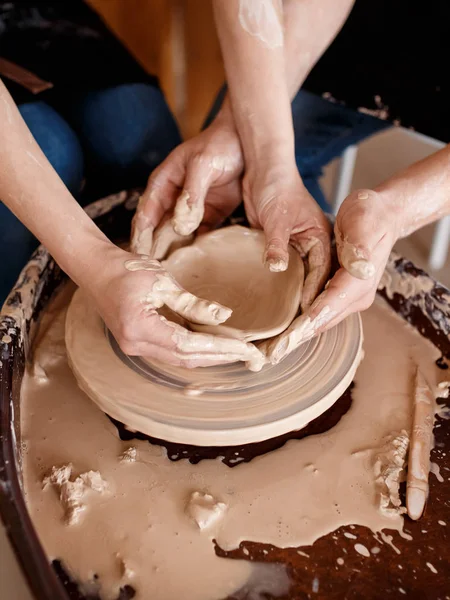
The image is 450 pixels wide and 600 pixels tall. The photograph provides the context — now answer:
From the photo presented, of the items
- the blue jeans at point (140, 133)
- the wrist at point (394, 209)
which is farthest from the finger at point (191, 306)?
the blue jeans at point (140, 133)

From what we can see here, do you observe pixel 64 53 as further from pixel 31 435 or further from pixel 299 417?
pixel 299 417

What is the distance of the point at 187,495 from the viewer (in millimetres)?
872

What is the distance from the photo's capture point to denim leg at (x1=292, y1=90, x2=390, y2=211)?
1732 mm

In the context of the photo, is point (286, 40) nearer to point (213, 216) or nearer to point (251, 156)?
point (251, 156)

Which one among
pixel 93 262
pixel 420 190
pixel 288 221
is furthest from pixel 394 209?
pixel 93 262

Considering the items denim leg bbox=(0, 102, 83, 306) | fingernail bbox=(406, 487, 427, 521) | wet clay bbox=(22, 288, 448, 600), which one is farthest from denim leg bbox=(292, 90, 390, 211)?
fingernail bbox=(406, 487, 427, 521)

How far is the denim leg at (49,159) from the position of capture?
137 centimetres

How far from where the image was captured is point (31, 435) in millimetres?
956

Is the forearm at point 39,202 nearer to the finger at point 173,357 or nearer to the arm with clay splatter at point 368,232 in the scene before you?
the finger at point 173,357

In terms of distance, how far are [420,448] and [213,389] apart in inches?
13.7

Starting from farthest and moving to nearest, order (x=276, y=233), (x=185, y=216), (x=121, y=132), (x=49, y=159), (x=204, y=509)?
(x=121, y=132), (x=49, y=159), (x=185, y=216), (x=276, y=233), (x=204, y=509)

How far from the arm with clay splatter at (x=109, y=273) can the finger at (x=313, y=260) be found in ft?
0.58

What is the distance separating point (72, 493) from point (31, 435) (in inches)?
6.0

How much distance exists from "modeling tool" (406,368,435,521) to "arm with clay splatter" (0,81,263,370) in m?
0.29
